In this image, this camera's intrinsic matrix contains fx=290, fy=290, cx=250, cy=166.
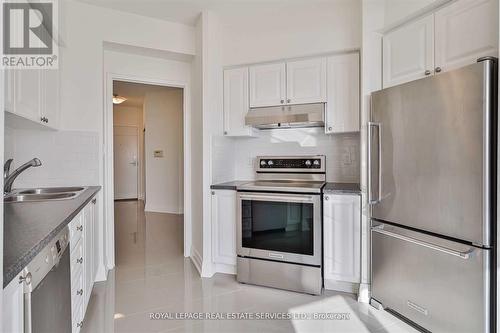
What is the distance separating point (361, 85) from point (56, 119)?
2.68m

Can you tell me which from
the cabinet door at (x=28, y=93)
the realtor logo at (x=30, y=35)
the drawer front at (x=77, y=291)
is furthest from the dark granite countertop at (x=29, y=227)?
the realtor logo at (x=30, y=35)

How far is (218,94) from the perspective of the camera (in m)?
3.13

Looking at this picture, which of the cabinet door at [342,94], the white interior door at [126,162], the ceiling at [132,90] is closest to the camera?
the cabinet door at [342,94]

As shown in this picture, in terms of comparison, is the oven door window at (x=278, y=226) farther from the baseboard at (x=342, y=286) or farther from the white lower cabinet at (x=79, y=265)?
the white lower cabinet at (x=79, y=265)

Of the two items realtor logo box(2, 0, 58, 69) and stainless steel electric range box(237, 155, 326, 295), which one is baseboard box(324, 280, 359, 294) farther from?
realtor logo box(2, 0, 58, 69)

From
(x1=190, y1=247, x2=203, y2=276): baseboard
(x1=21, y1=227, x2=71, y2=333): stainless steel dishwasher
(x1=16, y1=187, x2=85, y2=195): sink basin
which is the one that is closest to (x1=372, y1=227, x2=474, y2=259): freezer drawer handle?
(x1=190, y1=247, x2=203, y2=276): baseboard

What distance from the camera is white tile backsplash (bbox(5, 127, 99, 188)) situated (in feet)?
8.36

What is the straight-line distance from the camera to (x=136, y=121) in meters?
8.41

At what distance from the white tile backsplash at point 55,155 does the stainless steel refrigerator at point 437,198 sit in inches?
102

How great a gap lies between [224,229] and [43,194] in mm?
1571

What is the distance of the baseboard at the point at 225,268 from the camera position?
2.94 meters

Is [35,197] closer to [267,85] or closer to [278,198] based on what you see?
[278,198]

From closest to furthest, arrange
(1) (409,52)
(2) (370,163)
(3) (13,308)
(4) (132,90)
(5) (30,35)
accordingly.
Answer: (3) (13,308) → (5) (30,35) → (1) (409,52) → (2) (370,163) → (4) (132,90)

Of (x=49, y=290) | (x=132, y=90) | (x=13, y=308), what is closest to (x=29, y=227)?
(x=49, y=290)
